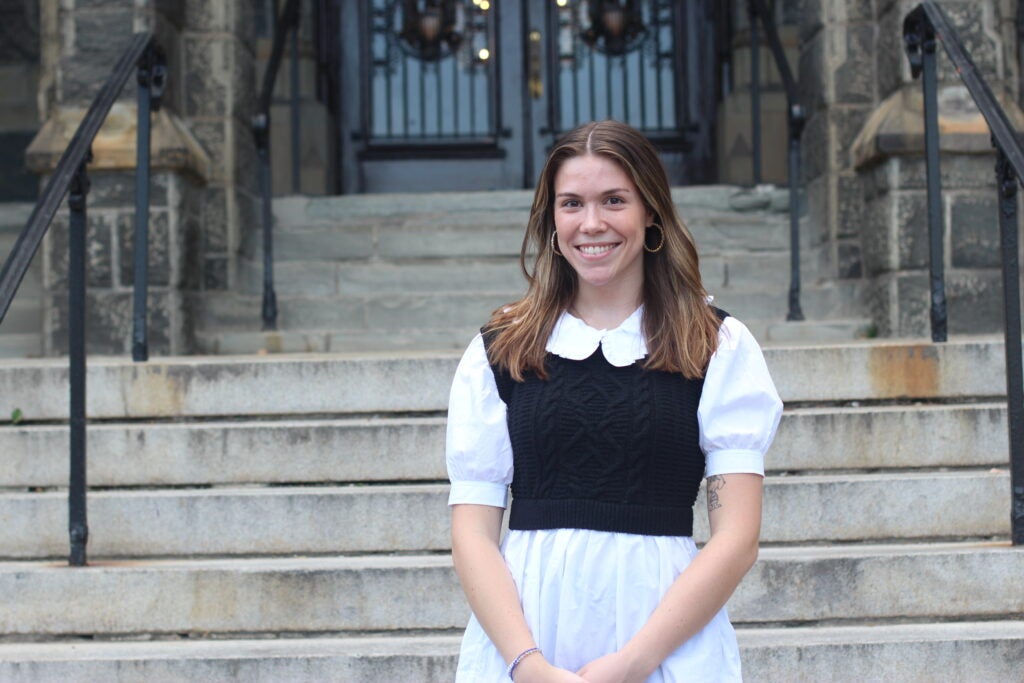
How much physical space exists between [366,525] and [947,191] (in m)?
2.94

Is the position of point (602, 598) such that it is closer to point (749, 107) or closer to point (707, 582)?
point (707, 582)

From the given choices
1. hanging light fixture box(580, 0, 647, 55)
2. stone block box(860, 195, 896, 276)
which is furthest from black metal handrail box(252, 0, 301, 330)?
→ stone block box(860, 195, 896, 276)

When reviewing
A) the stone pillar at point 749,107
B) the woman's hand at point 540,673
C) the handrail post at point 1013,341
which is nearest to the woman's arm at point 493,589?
the woman's hand at point 540,673

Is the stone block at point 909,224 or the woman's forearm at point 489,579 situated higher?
the stone block at point 909,224

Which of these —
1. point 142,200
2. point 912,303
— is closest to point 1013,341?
point 912,303

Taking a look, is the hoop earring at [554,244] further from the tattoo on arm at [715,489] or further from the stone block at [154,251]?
the stone block at [154,251]

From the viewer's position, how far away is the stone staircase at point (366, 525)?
2.99 m

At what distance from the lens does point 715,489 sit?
184 centimetres

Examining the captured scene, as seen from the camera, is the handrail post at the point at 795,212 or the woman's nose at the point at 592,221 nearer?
the woman's nose at the point at 592,221

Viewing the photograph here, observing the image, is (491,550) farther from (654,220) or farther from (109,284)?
(109,284)

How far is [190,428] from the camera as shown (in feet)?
12.5

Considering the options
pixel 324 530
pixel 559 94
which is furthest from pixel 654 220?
pixel 559 94

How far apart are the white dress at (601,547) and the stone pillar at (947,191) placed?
11.4ft

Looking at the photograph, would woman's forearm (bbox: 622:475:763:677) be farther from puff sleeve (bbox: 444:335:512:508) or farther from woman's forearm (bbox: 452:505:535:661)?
puff sleeve (bbox: 444:335:512:508)
